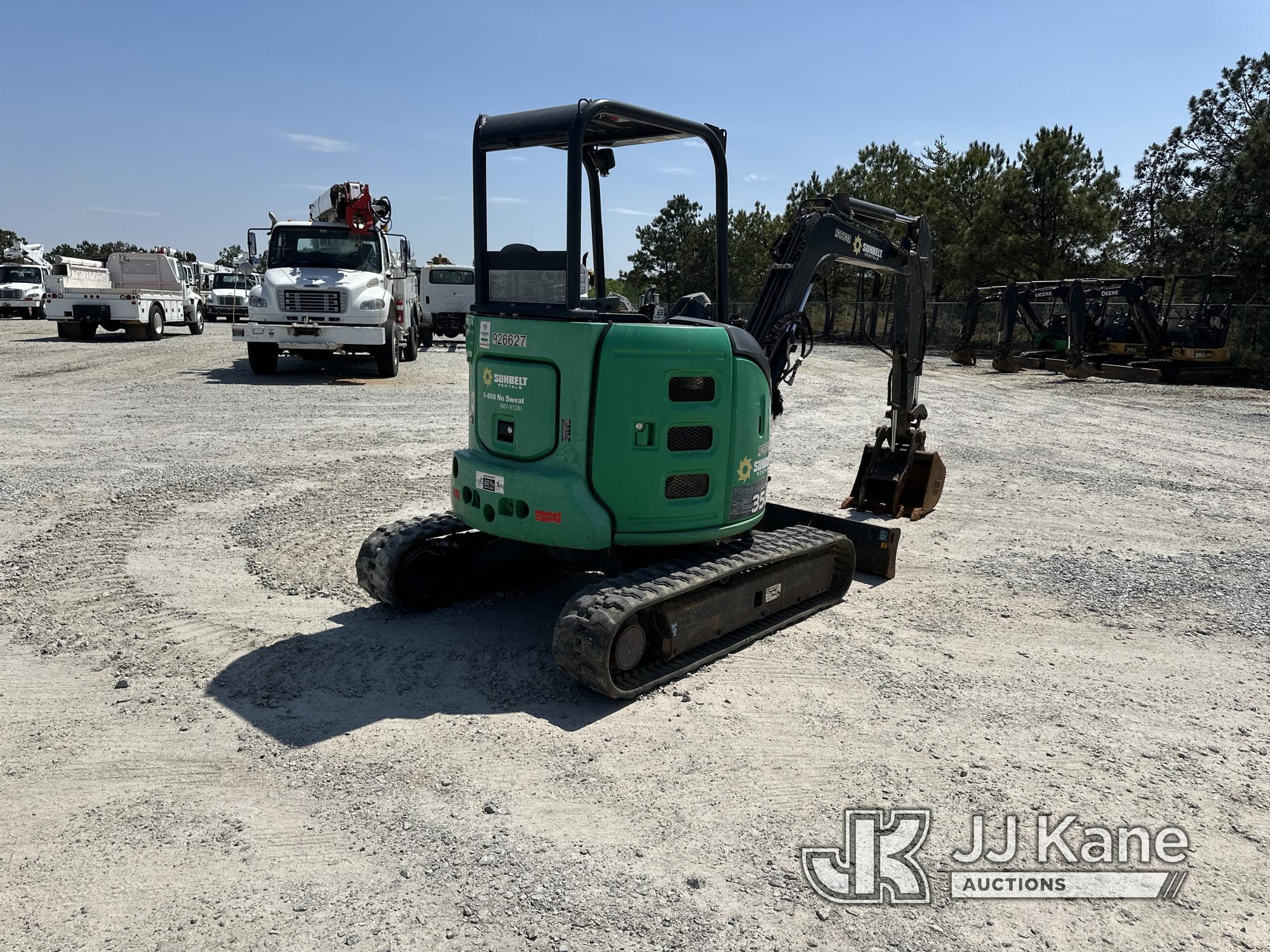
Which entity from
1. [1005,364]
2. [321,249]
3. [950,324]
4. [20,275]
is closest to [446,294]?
[321,249]

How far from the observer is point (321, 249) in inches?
717

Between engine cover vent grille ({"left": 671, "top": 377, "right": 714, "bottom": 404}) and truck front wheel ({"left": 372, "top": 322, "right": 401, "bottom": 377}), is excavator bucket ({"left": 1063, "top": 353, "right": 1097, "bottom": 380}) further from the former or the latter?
engine cover vent grille ({"left": 671, "top": 377, "right": 714, "bottom": 404})

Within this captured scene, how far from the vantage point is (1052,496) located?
10.0 m

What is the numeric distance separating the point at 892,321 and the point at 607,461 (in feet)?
15.9

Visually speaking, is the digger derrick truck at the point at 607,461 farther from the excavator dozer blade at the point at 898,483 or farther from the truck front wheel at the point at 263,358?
the truck front wheel at the point at 263,358

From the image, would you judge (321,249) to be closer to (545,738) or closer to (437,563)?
(437,563)

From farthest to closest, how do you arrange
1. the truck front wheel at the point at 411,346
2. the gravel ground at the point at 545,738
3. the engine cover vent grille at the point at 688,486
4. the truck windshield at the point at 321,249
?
the truck front wheel at the point at 411,346, the truck windshield at the point at 321,249, the engine cover vent grille at the point at 688,486, the gravel ground at the point at 545,738

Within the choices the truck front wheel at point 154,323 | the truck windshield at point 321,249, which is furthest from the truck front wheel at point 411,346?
the truck front wheel at point 154,323

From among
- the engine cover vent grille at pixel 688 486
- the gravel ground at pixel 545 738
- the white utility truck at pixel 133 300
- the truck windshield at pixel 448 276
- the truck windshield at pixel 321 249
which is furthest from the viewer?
the truck windshield at pixel 448 276

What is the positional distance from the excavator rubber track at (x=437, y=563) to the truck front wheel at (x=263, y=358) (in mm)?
13857

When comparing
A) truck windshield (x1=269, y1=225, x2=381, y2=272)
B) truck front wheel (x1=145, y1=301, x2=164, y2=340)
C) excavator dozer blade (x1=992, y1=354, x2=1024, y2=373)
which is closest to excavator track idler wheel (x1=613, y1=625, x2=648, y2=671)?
truck windshield (x1=269, y1=225, x2=381, y2=272)

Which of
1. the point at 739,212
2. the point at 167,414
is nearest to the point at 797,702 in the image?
the point at 167,414

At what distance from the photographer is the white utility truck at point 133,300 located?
25.7m

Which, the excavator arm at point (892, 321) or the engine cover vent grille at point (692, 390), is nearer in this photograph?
the engine cover vent grille at point (692, 390)
